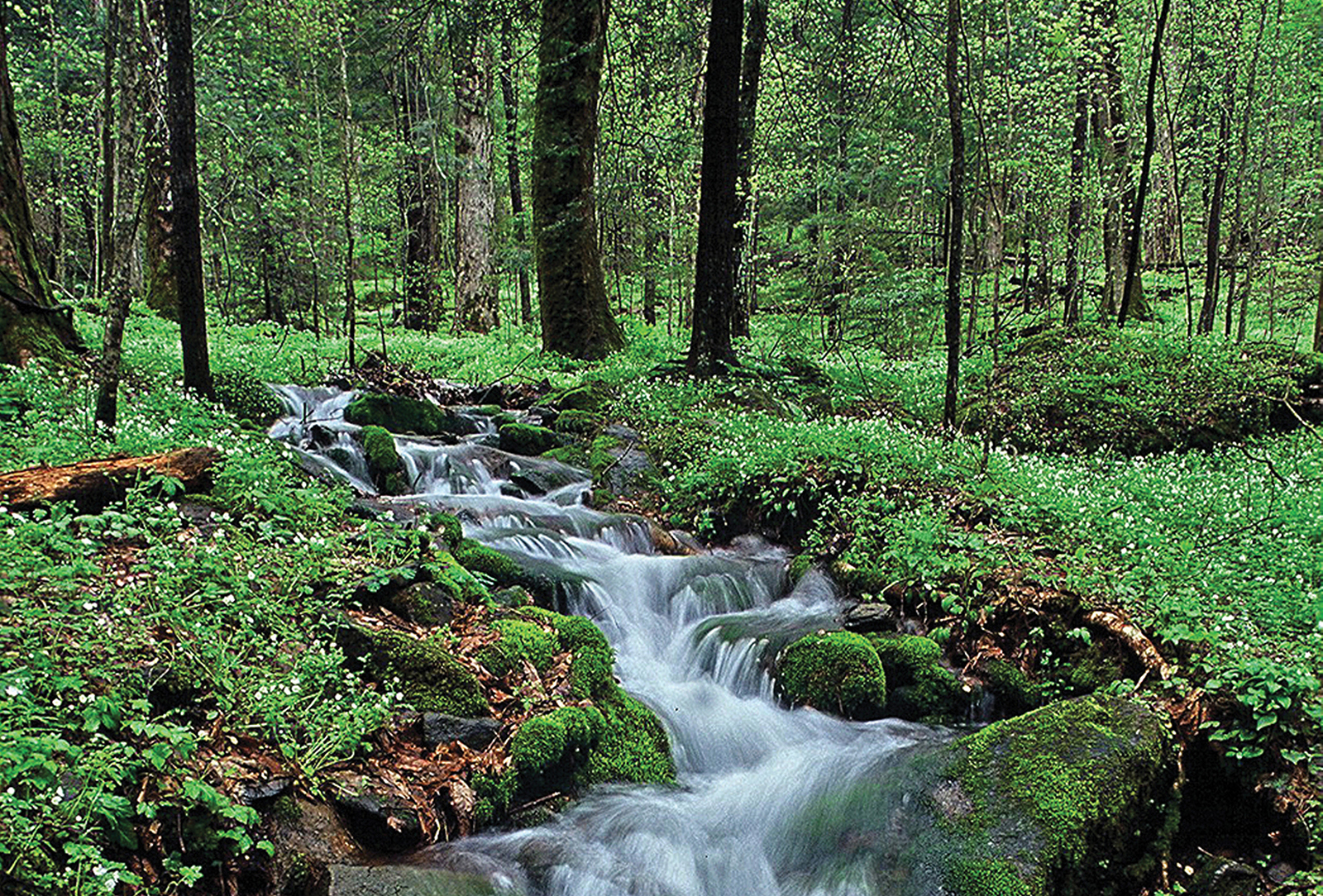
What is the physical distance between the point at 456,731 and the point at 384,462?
471 centimetres

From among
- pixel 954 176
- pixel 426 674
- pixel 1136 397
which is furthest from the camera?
pixel 1136 397

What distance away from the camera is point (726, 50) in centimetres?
1086

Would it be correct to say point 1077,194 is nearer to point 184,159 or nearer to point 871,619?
point 871,619

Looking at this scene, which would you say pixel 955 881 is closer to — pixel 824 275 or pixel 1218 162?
pixel 824 275

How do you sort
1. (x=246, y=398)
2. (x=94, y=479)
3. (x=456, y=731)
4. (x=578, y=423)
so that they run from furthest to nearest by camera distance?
1. (x=578, y=423)
2. (x=246, y=398)
3. (x=94, y=479)
4. (x=456, y=731)

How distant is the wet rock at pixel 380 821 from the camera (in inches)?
150

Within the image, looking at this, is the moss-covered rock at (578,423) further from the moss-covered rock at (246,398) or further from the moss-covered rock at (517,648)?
the moss-covered rock at (517,648)

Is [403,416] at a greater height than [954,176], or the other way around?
[954,176]

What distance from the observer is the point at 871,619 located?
21.3 ft

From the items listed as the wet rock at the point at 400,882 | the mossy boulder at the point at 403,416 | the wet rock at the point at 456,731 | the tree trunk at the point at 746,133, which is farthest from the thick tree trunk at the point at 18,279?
the tree trunk at the point at 746,133

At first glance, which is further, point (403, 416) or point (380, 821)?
point (403, 416)

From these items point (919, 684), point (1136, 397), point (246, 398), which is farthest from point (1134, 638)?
point (246, 398)

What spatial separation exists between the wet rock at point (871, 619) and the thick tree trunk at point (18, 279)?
26.5 feet

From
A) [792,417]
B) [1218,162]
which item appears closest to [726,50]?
[792,417]
